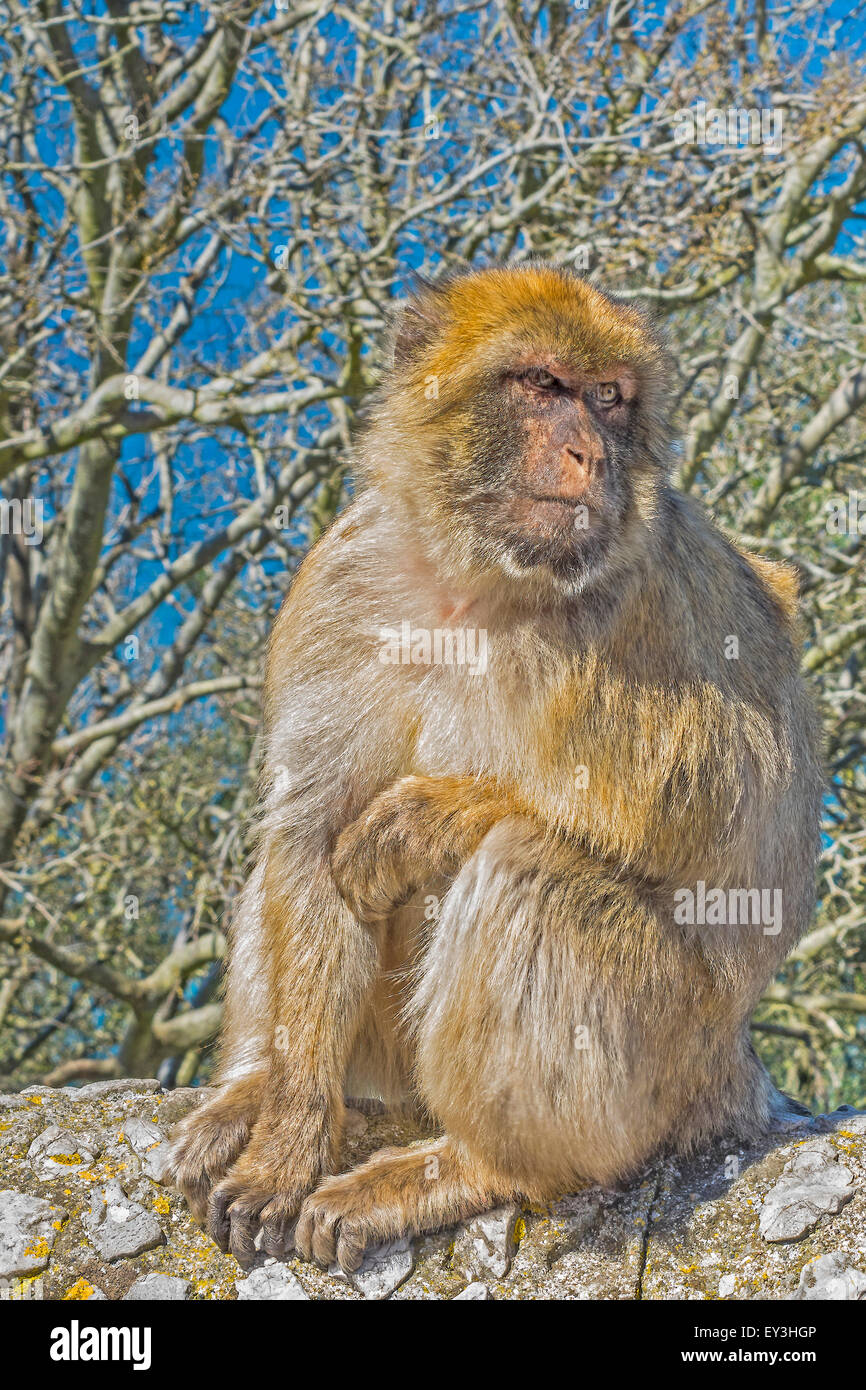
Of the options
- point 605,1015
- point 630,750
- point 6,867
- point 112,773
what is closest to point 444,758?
point 630,750

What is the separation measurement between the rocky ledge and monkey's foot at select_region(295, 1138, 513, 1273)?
0.14 feet

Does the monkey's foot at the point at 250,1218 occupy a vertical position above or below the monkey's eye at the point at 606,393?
below

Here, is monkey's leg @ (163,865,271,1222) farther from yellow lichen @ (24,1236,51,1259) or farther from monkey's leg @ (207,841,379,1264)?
yellow lichen @ (24,1236,51,1259)

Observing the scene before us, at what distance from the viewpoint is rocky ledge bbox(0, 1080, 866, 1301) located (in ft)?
9.16

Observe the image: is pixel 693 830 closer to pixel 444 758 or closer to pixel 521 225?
pixel 444 758

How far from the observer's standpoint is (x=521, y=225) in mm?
6797

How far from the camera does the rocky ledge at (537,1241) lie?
2.79m

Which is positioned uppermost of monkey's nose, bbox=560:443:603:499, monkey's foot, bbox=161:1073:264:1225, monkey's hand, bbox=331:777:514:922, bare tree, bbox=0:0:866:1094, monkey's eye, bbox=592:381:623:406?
bare tree, bbox=0:0:866:1094

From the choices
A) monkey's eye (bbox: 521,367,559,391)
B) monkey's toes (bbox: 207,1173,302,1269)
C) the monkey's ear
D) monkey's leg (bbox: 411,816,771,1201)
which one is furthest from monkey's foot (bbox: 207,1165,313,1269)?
the monkey's ear

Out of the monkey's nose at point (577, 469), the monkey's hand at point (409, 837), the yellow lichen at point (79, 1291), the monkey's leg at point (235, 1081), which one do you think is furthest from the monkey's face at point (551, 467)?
the yellow lichen at point (79, 1291)

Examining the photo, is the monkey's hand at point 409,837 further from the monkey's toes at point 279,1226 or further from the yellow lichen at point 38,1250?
the yellow lichen at point 38,1250

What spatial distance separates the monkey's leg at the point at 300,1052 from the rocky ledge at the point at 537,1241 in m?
0.12

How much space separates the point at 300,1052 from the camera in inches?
120

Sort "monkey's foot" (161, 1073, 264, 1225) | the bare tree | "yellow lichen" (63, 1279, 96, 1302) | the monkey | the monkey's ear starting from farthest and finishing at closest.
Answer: the bare tree → the monkey's ear → "monkey's foot" (161, 1073, 264, 1225) → the monkey → "yellow lichen" (63, 1279, 96, 1302)
